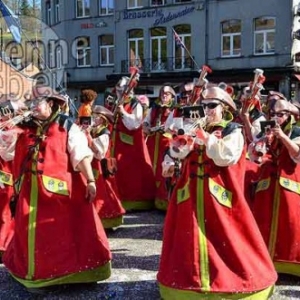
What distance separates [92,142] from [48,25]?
29065mm

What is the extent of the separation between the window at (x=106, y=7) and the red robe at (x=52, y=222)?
26.2 metres

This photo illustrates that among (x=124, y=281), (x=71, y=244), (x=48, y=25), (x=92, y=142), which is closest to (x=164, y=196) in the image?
(x=92, y=142)

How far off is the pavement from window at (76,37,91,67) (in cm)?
2506

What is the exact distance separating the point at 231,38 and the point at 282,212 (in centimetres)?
2215

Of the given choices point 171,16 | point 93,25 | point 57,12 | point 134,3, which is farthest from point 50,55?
point 171,16

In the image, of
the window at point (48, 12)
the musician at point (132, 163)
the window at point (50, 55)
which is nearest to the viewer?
the musician at point (132, 163)

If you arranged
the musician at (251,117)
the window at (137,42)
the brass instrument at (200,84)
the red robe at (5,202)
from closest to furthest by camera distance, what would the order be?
the brass instrument at (200,84) → the red robe at (5,202) → the musician at (251,117) → the window at (137,42)

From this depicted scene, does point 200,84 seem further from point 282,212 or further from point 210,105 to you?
point 282,212

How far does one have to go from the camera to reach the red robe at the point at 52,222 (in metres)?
4.55

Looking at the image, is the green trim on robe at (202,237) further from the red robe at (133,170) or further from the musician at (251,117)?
the red robe at (133,170)

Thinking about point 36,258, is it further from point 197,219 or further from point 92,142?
point 92,142

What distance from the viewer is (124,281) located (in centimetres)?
508

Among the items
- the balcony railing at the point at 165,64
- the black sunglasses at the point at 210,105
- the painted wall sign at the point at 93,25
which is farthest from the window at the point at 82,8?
the black sunglasses at the point at 210,105

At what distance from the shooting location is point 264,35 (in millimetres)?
25359
